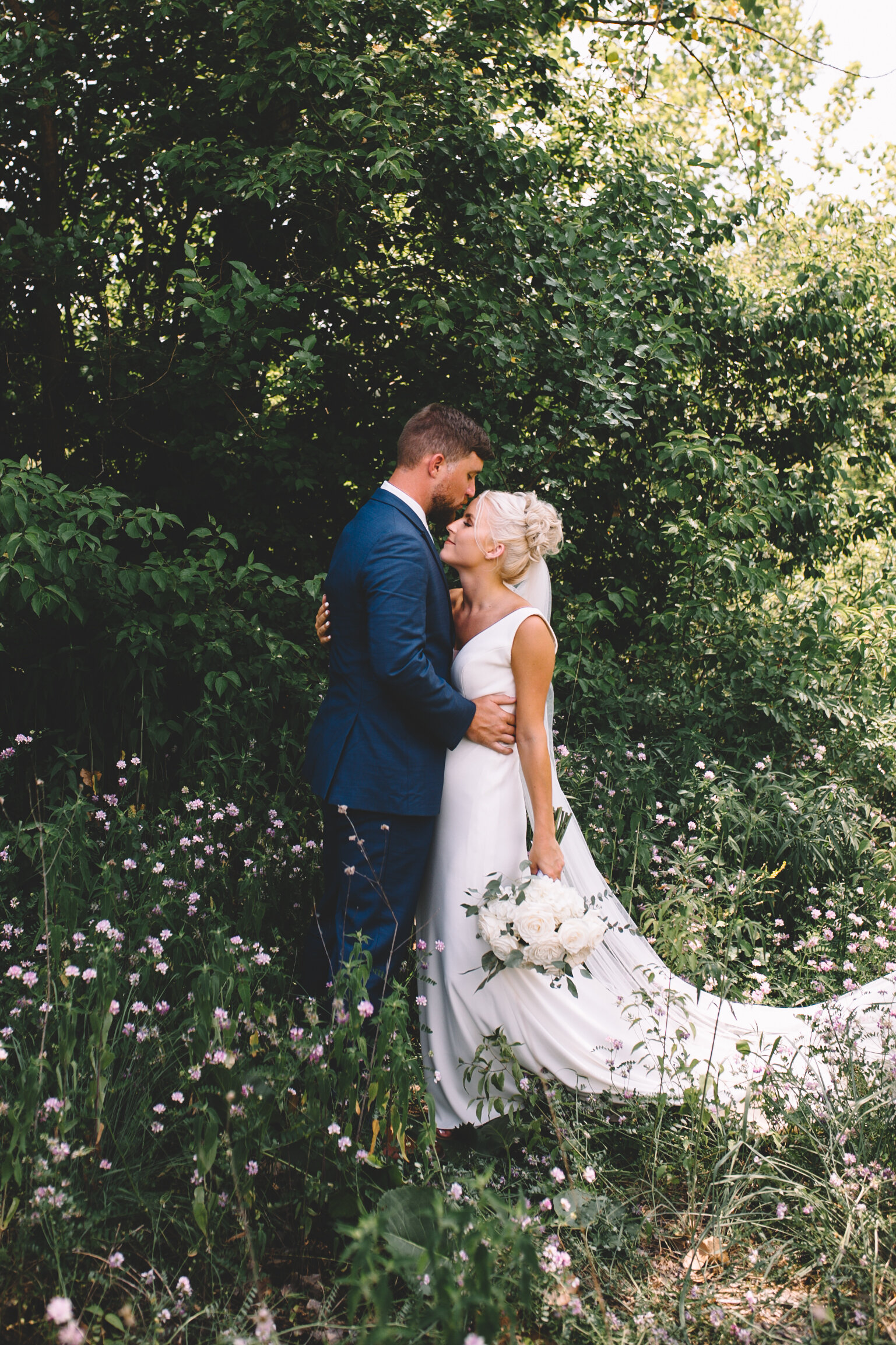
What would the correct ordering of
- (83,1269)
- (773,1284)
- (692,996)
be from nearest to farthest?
1. (83,1269)
2. (773,1284)
3. (692,996)

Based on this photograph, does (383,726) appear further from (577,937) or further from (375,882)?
(577,937)

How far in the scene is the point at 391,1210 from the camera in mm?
2004

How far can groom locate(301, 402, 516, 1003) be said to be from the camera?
2680mm

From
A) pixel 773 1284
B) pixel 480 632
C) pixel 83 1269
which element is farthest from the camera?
pixel 480 632

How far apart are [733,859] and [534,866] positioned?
6.76 ft

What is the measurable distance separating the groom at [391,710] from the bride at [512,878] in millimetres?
98

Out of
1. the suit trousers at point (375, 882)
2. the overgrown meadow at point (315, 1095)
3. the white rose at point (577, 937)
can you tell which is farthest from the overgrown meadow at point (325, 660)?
the white rose at point (577, 937)

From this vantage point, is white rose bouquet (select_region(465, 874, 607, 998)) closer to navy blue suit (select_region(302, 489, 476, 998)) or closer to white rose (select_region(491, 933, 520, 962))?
white rose (select_region(491, 933, 520, 962))

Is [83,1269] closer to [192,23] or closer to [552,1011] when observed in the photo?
[552,1011]

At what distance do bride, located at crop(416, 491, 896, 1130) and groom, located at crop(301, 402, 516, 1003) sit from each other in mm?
98

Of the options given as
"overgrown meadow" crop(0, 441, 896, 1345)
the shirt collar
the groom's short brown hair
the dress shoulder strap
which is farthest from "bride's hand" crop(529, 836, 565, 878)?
the groom's short brown hair

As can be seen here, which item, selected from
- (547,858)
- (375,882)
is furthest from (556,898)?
(375,882)

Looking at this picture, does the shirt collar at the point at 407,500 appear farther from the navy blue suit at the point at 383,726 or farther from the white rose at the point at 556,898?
the white rose at the point at 556,898

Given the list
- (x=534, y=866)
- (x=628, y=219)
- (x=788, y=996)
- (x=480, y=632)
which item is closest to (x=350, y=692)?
(x=480, y=632)
